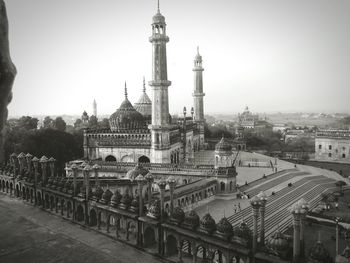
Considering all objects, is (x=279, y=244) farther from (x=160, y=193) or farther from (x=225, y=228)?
(x=160, y=193)

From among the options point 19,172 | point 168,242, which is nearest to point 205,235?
point 168,242

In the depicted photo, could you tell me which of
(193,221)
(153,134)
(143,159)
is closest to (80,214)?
(193,221)

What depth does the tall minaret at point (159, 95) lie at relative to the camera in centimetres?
3906

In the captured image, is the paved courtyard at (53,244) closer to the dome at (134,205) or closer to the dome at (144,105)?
the dome at (134,205)

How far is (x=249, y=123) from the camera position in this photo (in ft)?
Answer: 426

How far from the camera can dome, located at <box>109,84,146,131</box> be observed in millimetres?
46500

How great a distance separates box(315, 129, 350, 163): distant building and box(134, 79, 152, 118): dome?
31.1m

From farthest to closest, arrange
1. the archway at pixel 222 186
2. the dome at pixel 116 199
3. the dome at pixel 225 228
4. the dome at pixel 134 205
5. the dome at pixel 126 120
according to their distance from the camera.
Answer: the dome at pixel 126 120 → the archway at pixel 222 186 → the dome at pixel 116 199 → the dome at pixel 134 205 → the dome at pixel 225 228

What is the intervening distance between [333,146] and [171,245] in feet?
188

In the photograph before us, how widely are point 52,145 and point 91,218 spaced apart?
95.7 ft

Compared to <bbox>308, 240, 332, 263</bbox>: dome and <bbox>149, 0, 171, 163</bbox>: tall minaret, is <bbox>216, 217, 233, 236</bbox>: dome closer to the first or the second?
<bbox>308, 240, 332, 263</bbox>: dome

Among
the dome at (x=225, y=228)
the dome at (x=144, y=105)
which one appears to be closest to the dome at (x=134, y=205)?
the dome at (x=225, y=228)

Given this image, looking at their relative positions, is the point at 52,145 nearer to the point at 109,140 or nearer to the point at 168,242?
the point at 109,140

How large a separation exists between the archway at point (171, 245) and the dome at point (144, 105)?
46.1 metres
